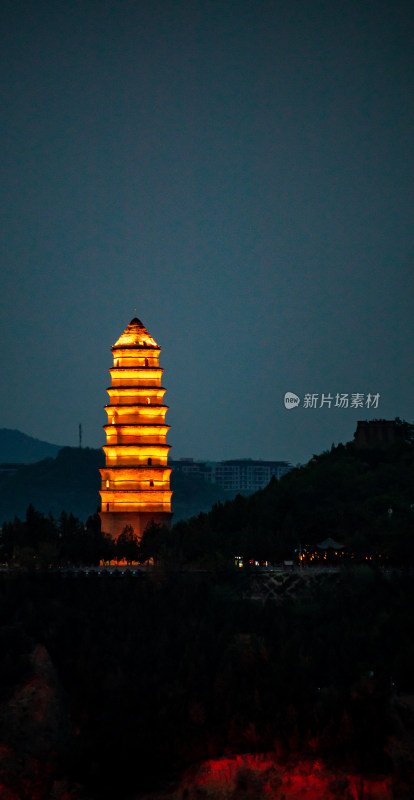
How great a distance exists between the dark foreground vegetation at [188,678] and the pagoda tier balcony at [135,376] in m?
13.1

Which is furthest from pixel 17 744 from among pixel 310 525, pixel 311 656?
pixel 310 525

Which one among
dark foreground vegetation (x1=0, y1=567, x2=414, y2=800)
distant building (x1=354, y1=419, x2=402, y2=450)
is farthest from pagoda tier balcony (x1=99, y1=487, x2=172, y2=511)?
distant building (x1=354, y1=419, x2=402, y2=450)

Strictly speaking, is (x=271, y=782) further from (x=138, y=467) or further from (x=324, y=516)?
(x=138, y=467)

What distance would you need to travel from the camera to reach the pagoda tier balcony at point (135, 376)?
80938mm

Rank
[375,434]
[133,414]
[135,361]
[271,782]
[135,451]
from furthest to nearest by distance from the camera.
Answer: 1. [375,434]
2. [135,361]
3. [133,414]
4. [135,451]
5. [271,782]

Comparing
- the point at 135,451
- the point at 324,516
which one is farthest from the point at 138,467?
the point at 324,516

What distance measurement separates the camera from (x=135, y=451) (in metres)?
80.6

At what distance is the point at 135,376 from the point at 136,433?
111 inches

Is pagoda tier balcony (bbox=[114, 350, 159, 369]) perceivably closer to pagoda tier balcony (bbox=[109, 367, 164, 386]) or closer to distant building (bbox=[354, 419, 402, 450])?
pagoda tier balcony (bbox=[109, 367, 164, 386])

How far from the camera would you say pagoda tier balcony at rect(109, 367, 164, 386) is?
80938mm

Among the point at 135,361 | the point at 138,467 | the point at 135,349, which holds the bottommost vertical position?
the point at 138,467

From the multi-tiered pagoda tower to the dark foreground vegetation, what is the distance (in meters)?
9.90

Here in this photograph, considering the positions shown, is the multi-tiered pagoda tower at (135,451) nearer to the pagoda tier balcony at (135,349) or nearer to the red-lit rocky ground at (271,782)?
the pagoda tier balcony at (135,349)

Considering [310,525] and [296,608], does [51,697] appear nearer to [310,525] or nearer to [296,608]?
[296,608]
